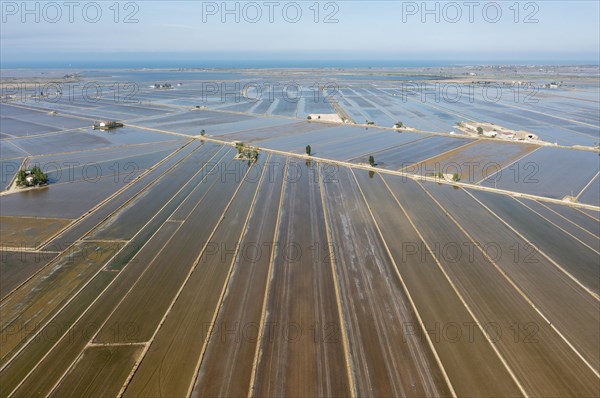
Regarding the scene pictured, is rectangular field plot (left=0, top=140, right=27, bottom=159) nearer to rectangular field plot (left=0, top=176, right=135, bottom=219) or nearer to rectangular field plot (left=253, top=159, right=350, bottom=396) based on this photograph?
rectangular field plot (left=0, top=176, right=135, bottom=219)

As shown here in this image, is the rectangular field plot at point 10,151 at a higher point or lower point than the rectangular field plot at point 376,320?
higher

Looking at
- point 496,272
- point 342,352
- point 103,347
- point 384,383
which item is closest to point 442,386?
point 384,383

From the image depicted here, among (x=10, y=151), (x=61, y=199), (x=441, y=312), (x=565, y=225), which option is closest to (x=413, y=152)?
(x=565, y=225)

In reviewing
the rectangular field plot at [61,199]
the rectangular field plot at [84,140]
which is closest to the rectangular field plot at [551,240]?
the rectangular field plot at [61,199]

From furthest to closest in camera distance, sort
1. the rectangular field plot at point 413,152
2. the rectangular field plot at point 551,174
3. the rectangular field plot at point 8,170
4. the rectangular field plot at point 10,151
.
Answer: the rectangular field plot at point 10,151
the rectangular field plot at point 413,152
the rectangular field plot at point 8,170
the rectangular field plot at point 551,174

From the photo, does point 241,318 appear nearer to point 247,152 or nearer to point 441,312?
point 441,312

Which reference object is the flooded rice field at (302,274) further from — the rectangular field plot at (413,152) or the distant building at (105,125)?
the distant building at (105,125)

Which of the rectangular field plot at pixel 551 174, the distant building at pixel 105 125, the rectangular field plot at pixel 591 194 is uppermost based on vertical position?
the distant building at pixel 105 125

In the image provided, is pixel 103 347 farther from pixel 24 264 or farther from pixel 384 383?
pixel 384 383
